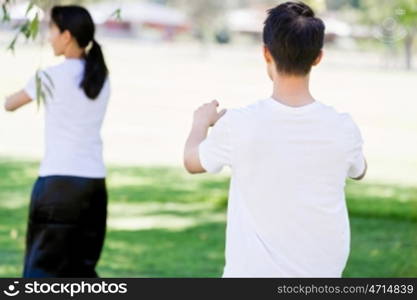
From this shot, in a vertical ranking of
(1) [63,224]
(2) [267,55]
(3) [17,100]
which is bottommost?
(1) [63,224]

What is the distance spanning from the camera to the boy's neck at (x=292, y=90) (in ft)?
10.6

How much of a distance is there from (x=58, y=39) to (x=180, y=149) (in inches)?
602

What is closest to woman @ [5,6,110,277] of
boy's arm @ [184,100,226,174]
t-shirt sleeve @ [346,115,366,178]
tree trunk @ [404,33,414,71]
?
boy's arm @ [184,100,226,174]

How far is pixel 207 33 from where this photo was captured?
6869 cm

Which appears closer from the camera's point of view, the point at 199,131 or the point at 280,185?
the point at 280,185

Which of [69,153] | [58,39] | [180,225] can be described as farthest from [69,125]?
[180,225]

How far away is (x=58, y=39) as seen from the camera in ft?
18.0

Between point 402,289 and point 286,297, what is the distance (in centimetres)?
71

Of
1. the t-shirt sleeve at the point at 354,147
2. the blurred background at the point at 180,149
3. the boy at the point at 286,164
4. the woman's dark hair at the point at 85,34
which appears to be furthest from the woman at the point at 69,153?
the t-shirt sleeve at the point at 354,147

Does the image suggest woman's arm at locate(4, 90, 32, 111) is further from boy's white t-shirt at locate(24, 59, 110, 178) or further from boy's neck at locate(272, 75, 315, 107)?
boy's neck at locate(272, 75, 315, 107)

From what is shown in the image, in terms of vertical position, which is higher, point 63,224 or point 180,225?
point 63,224

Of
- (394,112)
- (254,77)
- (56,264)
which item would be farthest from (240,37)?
(56,264)

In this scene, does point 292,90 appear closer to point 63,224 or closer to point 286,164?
point 286,164

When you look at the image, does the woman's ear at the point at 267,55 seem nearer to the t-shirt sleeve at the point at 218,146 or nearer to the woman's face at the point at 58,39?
the t-shirt sleeve at the point at 218,146
